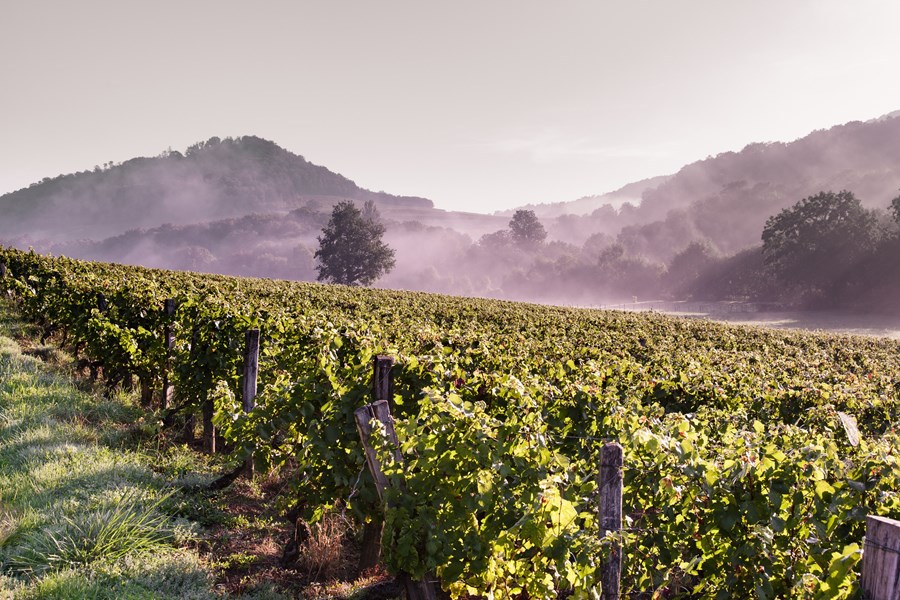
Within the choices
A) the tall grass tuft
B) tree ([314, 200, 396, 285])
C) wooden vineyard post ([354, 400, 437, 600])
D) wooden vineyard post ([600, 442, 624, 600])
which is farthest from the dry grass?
tree ([314, 200, 396, 285])

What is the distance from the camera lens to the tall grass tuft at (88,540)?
402 cm

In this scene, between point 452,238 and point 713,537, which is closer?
point 713,537

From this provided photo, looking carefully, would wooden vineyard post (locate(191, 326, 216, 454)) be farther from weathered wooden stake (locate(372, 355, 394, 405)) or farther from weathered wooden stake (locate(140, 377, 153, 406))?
weathered wooden stake (locate(372, 355, 394, 405))

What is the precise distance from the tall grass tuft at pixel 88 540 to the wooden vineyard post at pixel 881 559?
4651 mm

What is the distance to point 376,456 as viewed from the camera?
3.81 m

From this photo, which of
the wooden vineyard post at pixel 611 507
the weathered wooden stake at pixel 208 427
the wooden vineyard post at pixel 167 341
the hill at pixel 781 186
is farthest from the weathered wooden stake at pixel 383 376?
the hill at pixel 781 186

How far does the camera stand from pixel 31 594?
368 cm

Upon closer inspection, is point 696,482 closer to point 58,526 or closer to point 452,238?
point 58,526

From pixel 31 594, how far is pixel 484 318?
39.4 feet

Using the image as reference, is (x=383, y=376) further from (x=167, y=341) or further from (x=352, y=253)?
(x=352, y=253)

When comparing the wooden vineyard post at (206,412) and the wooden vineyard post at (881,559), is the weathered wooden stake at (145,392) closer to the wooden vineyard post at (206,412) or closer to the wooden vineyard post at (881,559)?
the wooden vineyard post at (206,412)

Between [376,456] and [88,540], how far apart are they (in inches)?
94.8

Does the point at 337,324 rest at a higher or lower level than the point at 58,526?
higher

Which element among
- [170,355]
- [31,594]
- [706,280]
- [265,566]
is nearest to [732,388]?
[265,566]
